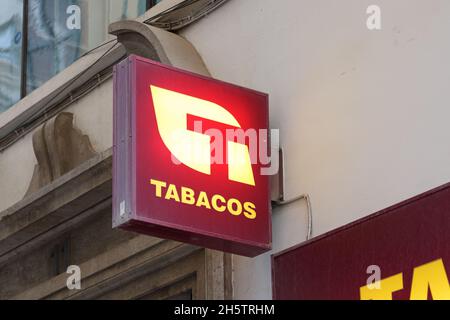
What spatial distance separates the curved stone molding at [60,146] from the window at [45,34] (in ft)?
3.20

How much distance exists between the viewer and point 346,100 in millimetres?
9148

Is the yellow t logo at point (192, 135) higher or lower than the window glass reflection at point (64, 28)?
lower

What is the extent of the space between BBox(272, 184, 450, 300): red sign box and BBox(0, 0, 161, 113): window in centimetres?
382

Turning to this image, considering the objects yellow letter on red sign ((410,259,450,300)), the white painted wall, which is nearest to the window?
the white painted wall

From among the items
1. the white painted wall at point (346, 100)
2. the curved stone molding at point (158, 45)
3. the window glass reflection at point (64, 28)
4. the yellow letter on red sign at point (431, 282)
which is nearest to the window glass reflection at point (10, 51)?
the window glass reflection at point (64, 28)

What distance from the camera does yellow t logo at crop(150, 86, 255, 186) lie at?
8969 millimetres

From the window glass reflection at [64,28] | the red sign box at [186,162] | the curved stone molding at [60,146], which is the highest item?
the window glass reflection at [64,28]

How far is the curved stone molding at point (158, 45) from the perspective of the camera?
10.3m

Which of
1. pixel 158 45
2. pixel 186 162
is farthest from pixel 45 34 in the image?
pixel 186 162

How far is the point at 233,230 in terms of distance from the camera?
29.5 ft

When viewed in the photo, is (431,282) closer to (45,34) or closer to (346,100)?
(346,100)

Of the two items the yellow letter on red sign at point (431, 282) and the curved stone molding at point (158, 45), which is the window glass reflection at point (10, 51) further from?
the yellow letter on red sign at point (431, 282)

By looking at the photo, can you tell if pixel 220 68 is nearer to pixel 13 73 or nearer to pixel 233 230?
pixel 233 230

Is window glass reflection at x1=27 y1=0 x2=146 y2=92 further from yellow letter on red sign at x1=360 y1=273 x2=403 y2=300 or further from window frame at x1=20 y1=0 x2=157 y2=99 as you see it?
yellow letter on red sign at x1=360 y1=273 x2=403 y2=300
